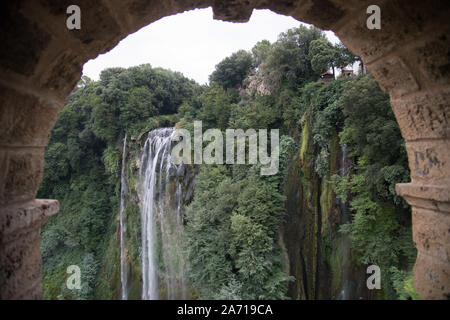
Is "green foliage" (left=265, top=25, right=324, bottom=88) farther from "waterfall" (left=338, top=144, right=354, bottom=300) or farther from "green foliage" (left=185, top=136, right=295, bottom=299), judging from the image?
"waterfall" (left=338, top=144, right=354, bottom=300)

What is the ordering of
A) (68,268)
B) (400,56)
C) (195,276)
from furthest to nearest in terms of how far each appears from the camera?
(68,268)
(195,276)
(400,56)

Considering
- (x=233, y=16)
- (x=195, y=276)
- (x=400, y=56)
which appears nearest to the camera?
(x=400, y=56)

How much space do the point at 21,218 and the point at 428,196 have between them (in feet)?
7.50

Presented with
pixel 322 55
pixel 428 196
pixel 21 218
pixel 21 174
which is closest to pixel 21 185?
pixel 21 174

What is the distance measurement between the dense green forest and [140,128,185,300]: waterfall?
103cm

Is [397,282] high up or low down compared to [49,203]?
down

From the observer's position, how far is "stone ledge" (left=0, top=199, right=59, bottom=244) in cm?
116

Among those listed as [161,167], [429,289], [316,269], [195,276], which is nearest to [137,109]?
[161,167]

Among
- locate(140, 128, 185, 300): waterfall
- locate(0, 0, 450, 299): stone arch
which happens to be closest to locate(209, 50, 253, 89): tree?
locate(140, 128, 185, 300): waterfall

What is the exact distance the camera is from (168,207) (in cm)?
1132

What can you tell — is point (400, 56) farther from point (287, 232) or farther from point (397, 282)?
point (287, 232)

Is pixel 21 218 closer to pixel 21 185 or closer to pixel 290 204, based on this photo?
pixel 21 185

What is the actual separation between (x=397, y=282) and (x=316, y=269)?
2346mm

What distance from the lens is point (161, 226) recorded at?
11.6 metres
